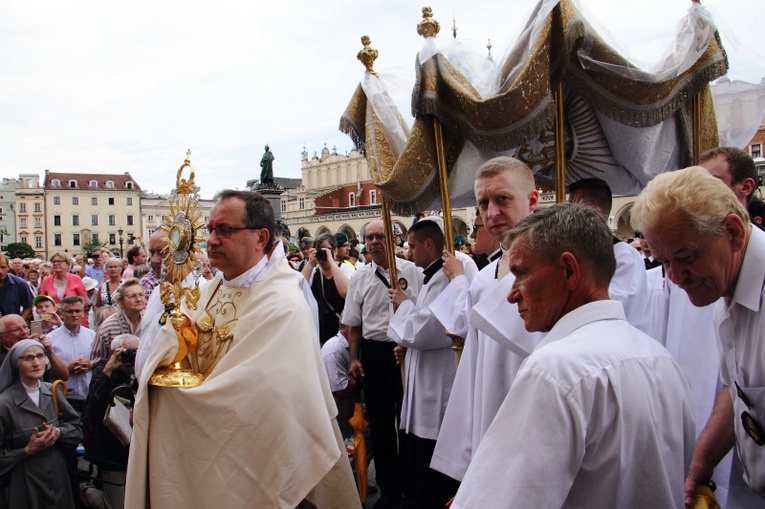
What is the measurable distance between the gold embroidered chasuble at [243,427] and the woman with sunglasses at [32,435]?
1821 mm

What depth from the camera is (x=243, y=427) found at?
3.04m

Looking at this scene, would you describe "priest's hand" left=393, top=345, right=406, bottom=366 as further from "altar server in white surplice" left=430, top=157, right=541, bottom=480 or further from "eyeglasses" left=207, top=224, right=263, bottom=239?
"eyeglasses" left=207, top=224, right=263, bottom=239

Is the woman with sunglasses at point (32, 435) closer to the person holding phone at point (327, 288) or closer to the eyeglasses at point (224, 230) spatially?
the eyeglasses at point (224, 230)

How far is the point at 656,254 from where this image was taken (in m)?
2.01

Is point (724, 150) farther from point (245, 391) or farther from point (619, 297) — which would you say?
point (245, 391)

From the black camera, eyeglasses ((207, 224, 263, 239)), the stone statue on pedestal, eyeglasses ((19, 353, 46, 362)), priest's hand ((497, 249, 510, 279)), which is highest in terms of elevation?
the stone statue on pedestal

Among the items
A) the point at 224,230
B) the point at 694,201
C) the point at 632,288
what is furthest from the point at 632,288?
the point at 224,230

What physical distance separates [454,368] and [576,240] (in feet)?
9.76

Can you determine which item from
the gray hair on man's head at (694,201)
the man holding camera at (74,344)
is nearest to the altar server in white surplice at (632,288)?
the gray hair on man's head at (694,201)

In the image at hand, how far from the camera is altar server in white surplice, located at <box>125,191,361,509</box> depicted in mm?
3037

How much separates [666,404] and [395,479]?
3.92 m

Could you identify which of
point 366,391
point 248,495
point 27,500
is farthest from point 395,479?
point 27,500

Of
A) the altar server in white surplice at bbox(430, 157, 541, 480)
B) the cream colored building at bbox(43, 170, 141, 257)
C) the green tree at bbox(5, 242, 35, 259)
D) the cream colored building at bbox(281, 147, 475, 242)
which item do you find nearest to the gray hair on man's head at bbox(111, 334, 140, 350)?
the altar server in white surplice at bbox(430, 157, 541, 480)

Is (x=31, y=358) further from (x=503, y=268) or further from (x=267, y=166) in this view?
(x=267, y=166)
